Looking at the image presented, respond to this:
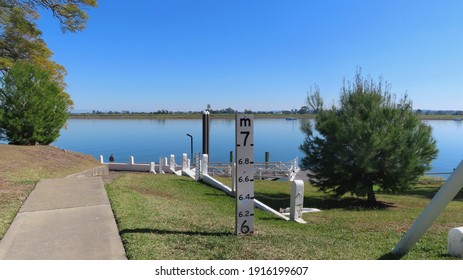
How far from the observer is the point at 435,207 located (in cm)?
423

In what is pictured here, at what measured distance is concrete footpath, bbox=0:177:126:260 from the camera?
448cm

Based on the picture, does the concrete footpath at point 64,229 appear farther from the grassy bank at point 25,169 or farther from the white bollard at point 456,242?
the white bollard at point 456,242

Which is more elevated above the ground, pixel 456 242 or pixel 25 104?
pixel 25 104

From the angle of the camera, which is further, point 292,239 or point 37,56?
point 37,56

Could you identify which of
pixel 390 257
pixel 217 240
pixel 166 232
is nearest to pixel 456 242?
Result: pixel 390 257

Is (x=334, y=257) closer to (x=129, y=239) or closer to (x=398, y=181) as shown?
(x=129, y=239)

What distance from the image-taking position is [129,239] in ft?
16.4

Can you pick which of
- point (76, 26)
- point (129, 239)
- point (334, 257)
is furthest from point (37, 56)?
point (334, 257)

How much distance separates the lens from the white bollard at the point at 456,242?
484 centimetres

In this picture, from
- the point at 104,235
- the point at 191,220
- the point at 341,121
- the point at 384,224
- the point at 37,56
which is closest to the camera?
the point at 104,235

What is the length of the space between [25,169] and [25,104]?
22.2 feet

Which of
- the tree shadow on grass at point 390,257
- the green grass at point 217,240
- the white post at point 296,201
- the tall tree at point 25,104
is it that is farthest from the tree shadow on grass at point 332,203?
the tall tree at point 25,104

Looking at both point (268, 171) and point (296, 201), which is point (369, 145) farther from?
point (268, 171)

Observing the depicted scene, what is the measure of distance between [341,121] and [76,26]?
38.3ft
